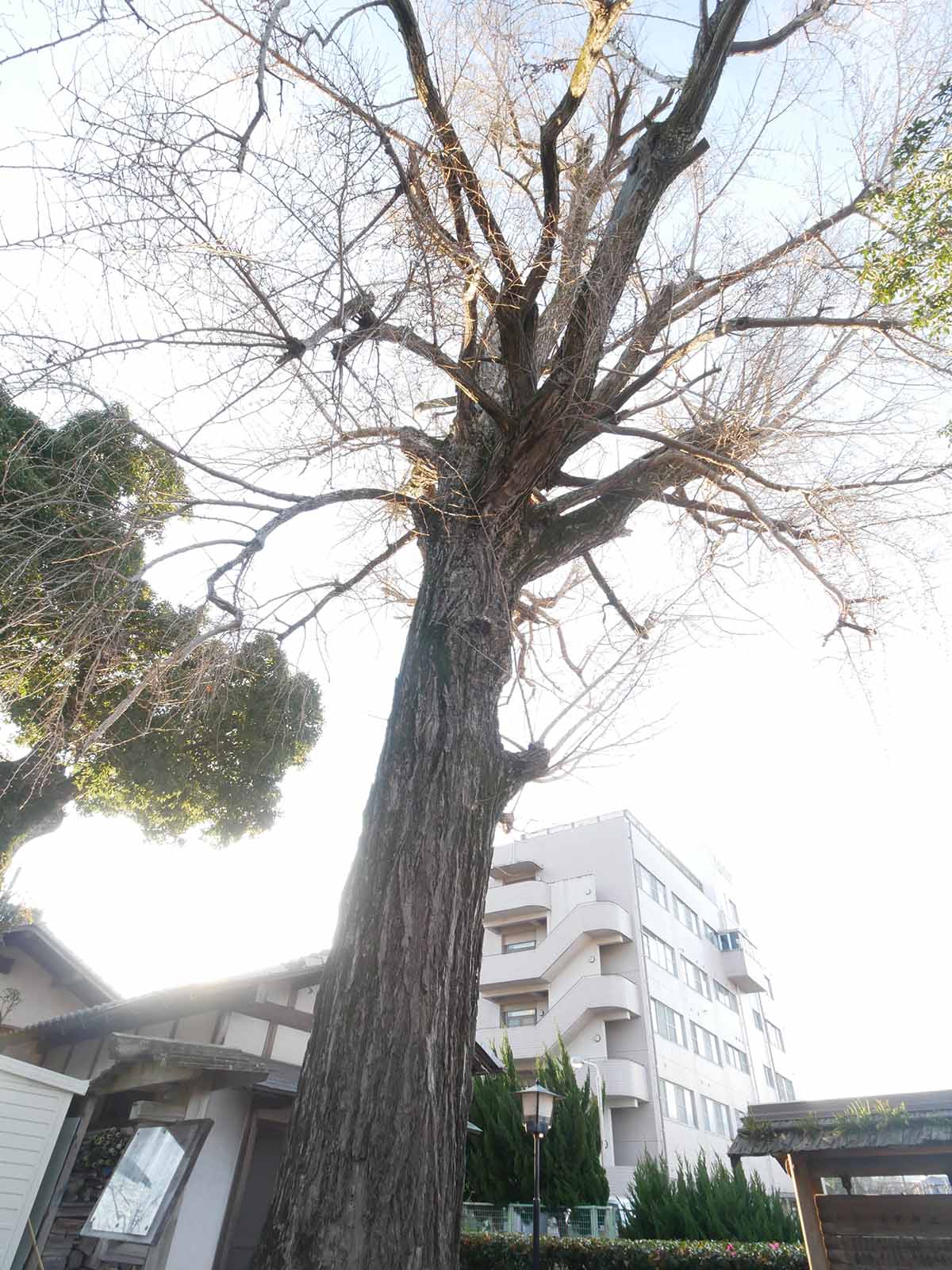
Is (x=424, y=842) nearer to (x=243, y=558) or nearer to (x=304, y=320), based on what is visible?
(x=243, y=558)

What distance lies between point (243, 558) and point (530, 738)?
1603 mm

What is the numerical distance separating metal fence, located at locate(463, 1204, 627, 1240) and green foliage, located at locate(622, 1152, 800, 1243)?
0.39m

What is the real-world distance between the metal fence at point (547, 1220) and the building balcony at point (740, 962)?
19883 millimetres

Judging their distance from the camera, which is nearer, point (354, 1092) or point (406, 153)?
point (354, 1092)

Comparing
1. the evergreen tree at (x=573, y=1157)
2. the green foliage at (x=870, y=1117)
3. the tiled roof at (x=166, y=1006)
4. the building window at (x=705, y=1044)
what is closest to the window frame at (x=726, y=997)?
the building window at (x=705, y=1044)

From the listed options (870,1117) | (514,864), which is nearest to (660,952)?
(514,864)

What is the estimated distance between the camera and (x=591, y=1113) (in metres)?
13.3

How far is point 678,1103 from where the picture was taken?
2166cm

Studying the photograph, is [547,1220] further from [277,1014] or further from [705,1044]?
[705,1044]

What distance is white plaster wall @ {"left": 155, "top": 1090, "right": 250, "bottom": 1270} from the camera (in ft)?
23.0

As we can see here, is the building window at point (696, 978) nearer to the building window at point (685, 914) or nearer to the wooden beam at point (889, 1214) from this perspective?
the building window at point (685, 914)

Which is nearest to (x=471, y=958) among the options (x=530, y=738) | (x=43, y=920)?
(x=530, y=738)

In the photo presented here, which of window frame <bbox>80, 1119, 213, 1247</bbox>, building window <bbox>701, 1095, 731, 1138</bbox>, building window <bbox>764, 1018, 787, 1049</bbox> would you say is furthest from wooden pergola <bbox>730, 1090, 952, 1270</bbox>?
building window <bbox>764, 1018, 787, 1049</bbox>

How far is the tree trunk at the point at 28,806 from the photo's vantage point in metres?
7.82
